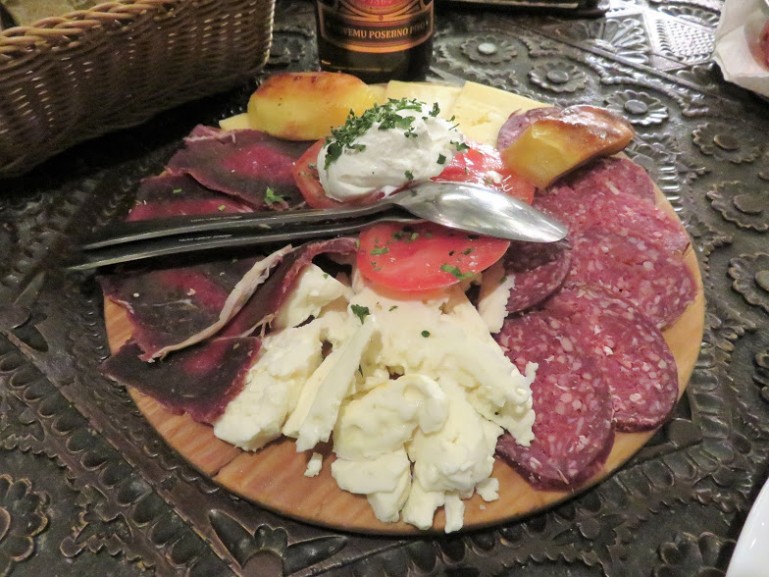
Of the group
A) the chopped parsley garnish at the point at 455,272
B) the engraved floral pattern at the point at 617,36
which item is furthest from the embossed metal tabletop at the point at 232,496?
the chopped parsley garnish at the point at 455,272

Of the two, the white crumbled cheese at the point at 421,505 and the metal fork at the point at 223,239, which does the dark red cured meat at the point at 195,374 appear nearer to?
the metal fork at the point at 223,239

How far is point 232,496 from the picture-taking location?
1.02m

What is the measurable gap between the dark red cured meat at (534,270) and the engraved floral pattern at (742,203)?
24.8 inches

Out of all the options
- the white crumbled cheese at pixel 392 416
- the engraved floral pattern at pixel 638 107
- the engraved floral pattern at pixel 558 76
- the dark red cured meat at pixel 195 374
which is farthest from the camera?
the engraved floral pattern at pixel 558 76

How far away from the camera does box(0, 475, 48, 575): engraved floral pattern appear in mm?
983

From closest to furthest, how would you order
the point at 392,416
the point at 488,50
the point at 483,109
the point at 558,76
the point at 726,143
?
the point at 392,416 → the point at 483,109 → the point at 726,143 → the point at 558,76 → the point at 488,50

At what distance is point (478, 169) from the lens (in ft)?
4.14

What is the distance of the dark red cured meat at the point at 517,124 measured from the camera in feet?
4.55

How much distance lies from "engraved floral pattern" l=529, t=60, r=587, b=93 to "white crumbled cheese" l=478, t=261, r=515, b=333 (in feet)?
3.22

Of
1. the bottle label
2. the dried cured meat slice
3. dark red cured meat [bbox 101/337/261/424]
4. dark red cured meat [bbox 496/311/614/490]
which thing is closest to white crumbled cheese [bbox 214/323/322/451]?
dark red cured meat [bbox 101/337/261/424]

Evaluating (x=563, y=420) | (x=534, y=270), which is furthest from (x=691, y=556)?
(x=534, y=270)

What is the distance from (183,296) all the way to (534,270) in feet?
2.20

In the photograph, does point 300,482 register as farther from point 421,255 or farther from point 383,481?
point 421,255

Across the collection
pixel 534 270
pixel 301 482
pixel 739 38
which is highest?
pixel 739 38
